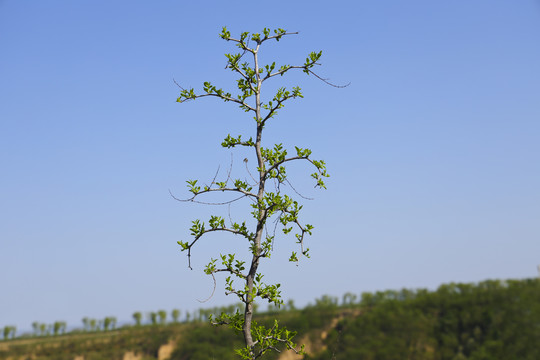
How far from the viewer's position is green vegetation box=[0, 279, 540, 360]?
35.8 metres

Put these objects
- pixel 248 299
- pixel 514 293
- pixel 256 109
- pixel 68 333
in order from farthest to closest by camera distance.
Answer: pixel 68 333 → pixel 514 293 → pixel 256 109 → pixel 248 299

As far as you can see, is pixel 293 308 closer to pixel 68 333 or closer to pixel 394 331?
pixel 394 331

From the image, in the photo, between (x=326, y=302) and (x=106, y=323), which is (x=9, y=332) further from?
(x=326, y=302)

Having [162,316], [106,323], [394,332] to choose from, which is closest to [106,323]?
[106,323]

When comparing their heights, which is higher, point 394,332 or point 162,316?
point 162,316

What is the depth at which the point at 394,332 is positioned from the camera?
39344 mm

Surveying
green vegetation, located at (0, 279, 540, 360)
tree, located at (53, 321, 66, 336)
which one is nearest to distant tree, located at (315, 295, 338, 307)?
green vegetation, located at (0, 279, 540, 360)

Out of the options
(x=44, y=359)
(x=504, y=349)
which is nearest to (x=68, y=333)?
(x=44, y=359)

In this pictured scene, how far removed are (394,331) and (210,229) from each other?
115 feet

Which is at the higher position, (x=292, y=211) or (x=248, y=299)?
(x=292, y=211)

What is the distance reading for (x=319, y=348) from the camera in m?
44.1

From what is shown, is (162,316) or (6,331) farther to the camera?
(6,331)

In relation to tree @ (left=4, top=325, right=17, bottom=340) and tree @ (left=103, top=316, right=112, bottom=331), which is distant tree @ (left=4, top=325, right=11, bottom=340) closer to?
tree @ (left=4, top=325, right=17, bottom=340)

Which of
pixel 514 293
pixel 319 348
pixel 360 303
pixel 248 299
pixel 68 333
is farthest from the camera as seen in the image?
pixel 68 333
